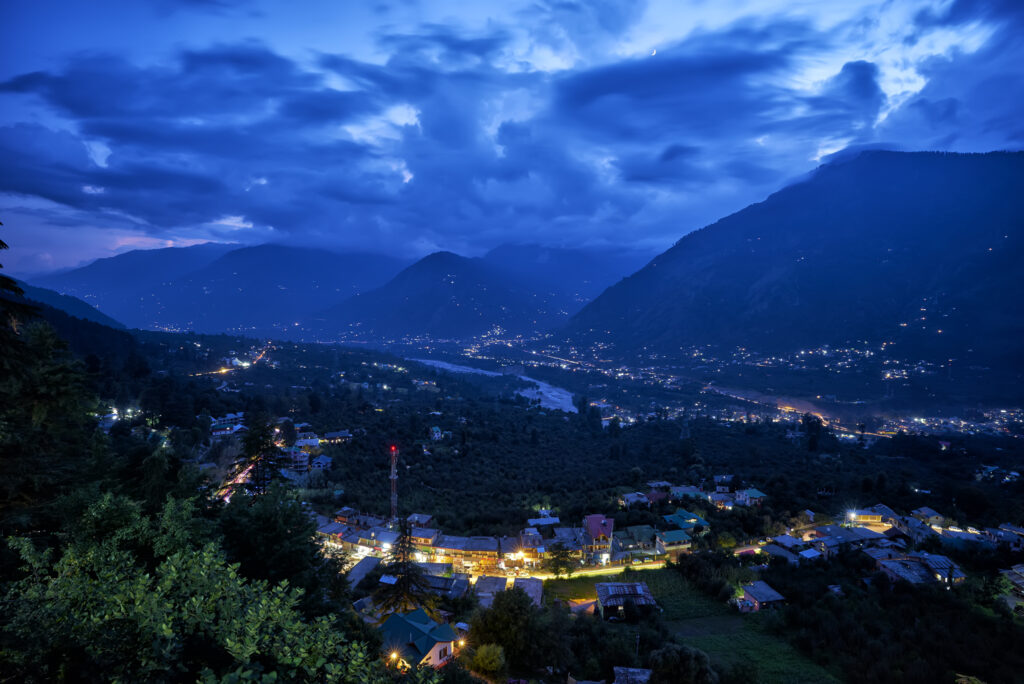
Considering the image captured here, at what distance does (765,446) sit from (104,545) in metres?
40.4

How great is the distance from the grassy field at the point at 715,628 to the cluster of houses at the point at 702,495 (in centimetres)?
601

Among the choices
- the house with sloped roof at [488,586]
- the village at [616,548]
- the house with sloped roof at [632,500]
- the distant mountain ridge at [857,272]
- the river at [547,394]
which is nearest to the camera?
the village at [616,548]

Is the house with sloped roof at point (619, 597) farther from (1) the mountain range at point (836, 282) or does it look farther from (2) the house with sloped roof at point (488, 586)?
(1) the mountain range at point (836, 282)

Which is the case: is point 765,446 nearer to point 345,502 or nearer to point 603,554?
point 603,554

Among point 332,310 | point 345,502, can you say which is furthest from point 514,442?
point 332,310

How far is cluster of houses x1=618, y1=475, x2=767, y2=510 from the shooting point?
2438cm

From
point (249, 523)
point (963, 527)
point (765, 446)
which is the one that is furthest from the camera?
point (765, 446)

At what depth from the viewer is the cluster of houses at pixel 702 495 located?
24.4 meters

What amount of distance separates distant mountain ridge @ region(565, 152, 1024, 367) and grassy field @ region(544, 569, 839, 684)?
64516 millimetres

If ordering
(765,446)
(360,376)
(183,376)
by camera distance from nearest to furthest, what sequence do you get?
(765,446)
(183,376)
(360,376)

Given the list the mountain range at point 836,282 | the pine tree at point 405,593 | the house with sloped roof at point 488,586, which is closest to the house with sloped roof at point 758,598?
the house with sloped roof at point 488,586

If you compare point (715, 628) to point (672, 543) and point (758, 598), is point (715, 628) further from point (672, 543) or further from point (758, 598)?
point (672, 543)

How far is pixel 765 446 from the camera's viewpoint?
3688cm

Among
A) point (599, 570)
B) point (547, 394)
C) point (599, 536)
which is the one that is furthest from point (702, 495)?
point (547, 394)
